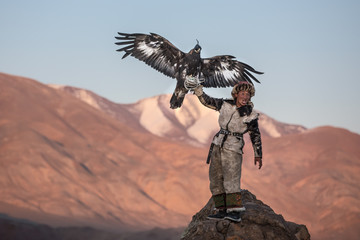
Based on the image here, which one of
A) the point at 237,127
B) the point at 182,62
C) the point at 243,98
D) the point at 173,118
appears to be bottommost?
the point at 237,127

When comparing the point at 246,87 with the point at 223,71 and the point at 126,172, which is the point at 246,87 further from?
the point at 126,172

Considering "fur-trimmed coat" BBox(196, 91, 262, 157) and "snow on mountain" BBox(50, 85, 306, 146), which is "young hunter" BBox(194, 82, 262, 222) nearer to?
"fur-trimmed coat" BBox(196, 91, 262, 157)

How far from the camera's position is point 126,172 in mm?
73625

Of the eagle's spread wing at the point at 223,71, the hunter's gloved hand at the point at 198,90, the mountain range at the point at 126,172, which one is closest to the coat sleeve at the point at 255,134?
the hunter's gloved hand at the point at 198,90

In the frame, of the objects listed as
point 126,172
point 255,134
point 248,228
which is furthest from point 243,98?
point 126,172

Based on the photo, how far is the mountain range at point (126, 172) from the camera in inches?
2418

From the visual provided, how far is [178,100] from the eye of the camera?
9148 millimetres

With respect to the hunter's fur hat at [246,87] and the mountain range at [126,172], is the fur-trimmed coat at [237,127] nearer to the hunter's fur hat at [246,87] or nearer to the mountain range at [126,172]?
the hunter's fur hat at [246,87]

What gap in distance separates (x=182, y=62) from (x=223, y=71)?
796mm

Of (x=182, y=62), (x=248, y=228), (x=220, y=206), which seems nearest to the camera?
(x=248, y=228)

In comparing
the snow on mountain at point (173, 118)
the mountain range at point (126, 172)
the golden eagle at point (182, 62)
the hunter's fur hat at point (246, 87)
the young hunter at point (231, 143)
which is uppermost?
the snow on mountain at point (173, 118)

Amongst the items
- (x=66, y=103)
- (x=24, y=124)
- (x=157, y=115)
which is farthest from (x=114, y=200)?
(x=157, y=115)

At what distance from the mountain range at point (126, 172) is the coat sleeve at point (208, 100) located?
4772cm

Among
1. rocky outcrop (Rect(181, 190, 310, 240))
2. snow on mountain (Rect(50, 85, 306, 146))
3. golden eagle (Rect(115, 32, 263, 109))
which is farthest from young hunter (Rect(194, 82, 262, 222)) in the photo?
snow on mountain (Rect(50, 85, 306, 146))
